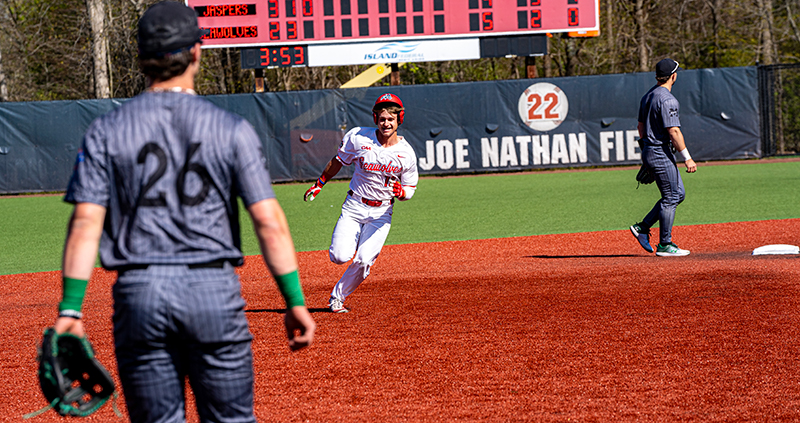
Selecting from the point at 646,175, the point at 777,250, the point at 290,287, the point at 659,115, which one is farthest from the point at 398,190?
the point at 777,250

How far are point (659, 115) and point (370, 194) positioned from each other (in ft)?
12.1

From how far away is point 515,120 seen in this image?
67.4ft

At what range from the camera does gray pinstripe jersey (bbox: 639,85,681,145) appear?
852 centimetres

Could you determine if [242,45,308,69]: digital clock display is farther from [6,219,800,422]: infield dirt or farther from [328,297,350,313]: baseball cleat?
[328,297,350,313]: baseball cleat

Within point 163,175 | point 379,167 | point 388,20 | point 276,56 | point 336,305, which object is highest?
point 388,20

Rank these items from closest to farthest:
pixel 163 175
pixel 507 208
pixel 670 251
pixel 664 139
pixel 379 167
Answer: pixel 163 175
pixel 379 167
pixel 664 139
pixel 670 251
pixel 507 208

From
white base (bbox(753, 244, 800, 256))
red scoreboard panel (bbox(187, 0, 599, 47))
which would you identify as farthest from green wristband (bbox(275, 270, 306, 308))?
red scoreboard panel (bbox(187, 0, 599, 47))

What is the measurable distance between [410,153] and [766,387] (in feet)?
10.9

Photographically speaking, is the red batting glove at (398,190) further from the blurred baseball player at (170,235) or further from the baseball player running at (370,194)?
the blurred baseball player at (170,235)

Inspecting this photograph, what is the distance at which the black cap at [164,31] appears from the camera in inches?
95.8

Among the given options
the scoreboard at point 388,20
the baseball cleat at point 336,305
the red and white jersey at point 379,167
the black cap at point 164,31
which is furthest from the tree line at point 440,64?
the black cap at point 164,31

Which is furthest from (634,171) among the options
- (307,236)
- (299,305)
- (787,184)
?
(299,305)

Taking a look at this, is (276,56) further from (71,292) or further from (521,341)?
(71,292)

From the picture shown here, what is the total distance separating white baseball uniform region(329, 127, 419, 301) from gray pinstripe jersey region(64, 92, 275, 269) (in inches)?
163
